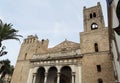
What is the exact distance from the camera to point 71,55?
786 inches

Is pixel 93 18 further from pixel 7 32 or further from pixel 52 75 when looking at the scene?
pixel 7 32

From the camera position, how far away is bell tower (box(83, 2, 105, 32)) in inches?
842

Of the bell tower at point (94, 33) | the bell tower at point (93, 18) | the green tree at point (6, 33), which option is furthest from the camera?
the bell tower at point (93, 18)

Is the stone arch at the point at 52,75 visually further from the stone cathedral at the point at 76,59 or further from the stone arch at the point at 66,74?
the stone arch at the point at 66,74

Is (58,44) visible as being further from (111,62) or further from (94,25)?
(111,62)

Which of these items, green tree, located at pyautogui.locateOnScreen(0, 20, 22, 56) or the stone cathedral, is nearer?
green tree, located at pyautogui.locateOnScreen(0, 20, 22, 56)

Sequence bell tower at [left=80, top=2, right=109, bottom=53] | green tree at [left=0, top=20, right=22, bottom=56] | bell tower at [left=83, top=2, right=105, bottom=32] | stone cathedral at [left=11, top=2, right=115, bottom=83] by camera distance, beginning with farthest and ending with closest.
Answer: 1. bell tower at [left=83, top=2, right=105, bottom=32]
2. bell tower at [left=80, top=2, right=109, bottom=53]
3. stone cathedral at [left=11, top=2, right=115, bottom=83]
4. green tree at [left=0, top=20, right=22, bottom=56]

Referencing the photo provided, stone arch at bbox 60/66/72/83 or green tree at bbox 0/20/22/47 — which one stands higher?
green tree at bbox 0/20/22/47

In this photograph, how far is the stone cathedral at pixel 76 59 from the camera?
677 inches

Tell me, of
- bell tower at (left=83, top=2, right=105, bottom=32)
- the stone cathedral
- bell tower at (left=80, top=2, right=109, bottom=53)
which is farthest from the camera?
bell tower at (left=83, top=2, right=105, bottom=32)

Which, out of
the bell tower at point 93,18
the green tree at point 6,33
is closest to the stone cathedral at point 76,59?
the bell tower at point 93,18

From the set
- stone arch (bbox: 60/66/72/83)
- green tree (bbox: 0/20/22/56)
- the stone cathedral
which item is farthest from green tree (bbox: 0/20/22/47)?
stone arch (bbox: 60/66/72/83)

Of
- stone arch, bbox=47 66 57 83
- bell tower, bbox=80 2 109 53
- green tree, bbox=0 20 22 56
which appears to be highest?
bell tower, bbox=80 2 109 53

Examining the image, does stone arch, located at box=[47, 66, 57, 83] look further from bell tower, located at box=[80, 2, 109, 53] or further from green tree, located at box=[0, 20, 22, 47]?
green tree, located at box=[0, 20, 22, 47]
